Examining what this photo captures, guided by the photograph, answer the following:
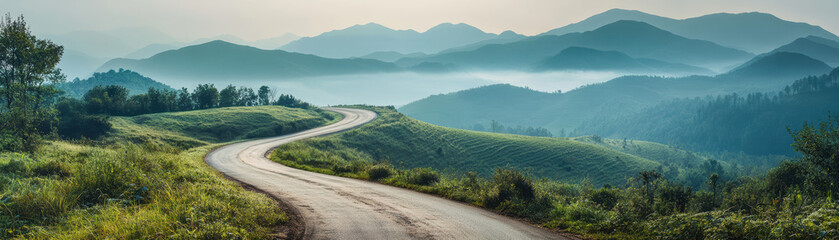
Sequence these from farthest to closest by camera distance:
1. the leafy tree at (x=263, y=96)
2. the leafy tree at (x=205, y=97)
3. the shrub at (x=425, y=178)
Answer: the leafy tree at (x=263, y=96)
the leafy tree at (x=205, y=97)
the shrub at (x=425, y=178)

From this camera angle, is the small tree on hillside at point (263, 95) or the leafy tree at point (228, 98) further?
the small tree on hillside at point (263, 95)

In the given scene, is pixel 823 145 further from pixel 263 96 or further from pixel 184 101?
pixel 263 96

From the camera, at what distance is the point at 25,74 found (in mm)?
26797

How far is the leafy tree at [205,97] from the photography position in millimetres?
94562

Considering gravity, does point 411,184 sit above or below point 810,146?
below

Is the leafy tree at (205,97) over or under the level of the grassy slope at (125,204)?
over

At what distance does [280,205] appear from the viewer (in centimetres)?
1420

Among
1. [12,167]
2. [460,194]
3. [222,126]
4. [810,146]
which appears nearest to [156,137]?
[222,126]

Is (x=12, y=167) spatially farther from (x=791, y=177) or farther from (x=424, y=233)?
(x=791, y=177)

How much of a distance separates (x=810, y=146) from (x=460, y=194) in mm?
19859

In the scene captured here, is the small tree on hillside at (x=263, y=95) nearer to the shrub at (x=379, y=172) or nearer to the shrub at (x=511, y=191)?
the shrub at (x=379, y=172)

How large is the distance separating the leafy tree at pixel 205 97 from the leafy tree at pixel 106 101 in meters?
16.6

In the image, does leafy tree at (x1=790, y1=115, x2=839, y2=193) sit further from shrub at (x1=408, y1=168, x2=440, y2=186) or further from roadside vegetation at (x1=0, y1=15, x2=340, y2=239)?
roadside vegetation at (x1=0, y1=15, x2=340, y2=239)

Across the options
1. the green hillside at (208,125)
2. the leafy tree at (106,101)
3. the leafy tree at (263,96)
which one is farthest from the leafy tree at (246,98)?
the leafy tree at (106,101)
